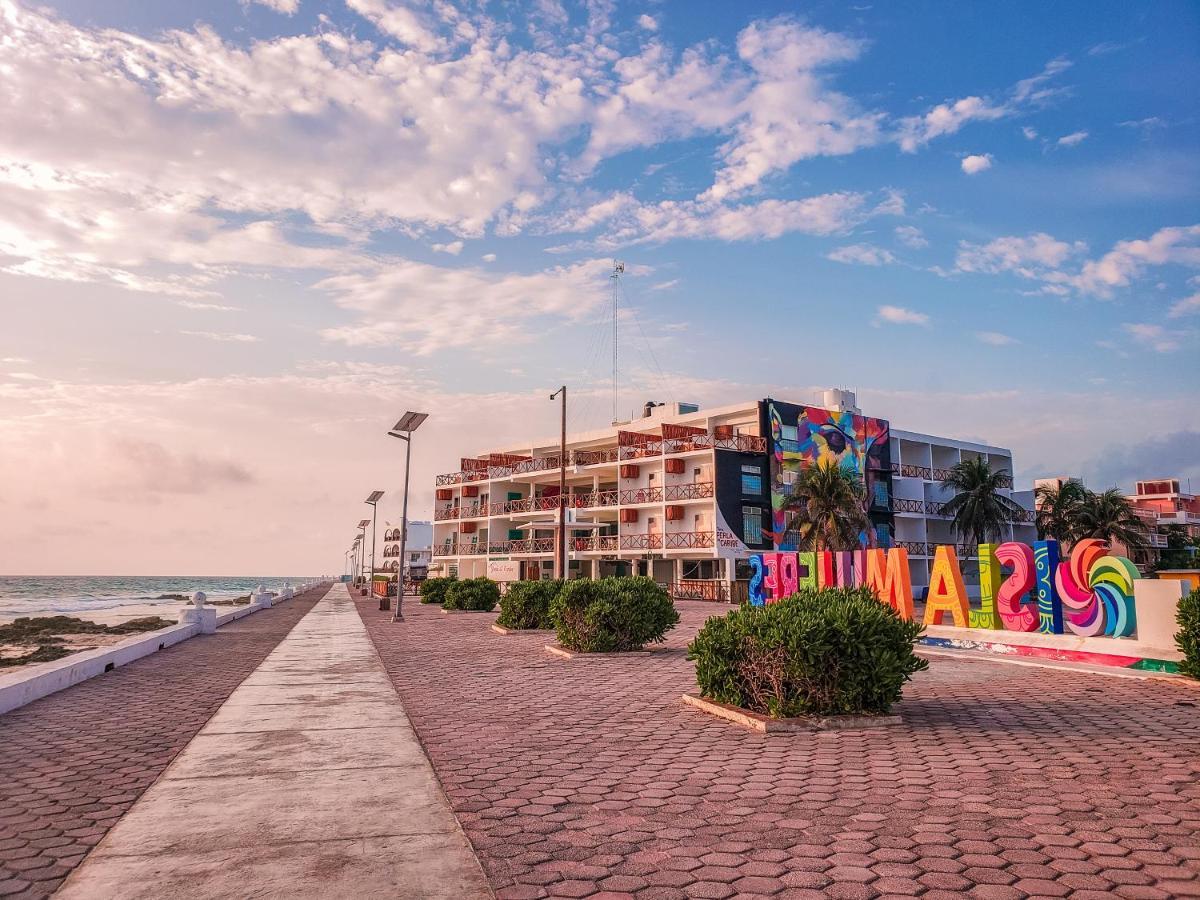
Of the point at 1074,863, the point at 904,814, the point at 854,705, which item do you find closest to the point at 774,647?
the point at 854,705

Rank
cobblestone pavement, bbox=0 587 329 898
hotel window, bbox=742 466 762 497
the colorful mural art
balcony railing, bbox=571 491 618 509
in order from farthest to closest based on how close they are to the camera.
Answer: balcony railing, bbox=571 491 618 509
the colorful mural art
hotel window, bbox=742 466 762 497
cobblestone pavement, bbox=0 587 329 898

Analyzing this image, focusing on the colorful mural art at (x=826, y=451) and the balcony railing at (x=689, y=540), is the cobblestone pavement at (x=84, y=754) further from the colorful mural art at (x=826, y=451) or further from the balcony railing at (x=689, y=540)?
the colorful mural art at (x=826, y=451)

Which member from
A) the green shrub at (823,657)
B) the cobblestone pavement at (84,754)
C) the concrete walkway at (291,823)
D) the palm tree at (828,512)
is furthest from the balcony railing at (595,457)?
the concrete walkway at (291,823)

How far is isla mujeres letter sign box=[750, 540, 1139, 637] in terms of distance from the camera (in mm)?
12875

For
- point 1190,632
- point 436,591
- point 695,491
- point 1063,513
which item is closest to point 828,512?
point 695,491

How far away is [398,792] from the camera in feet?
18.2

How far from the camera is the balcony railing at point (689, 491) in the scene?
46438 mm

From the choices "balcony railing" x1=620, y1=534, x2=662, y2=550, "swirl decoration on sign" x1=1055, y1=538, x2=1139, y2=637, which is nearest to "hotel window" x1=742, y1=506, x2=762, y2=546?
"balcony railing" x1=620, y1=534, x2=662, y2=550

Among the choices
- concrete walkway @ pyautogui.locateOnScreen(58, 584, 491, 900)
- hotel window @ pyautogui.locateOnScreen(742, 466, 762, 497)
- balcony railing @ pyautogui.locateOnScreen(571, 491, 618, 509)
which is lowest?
concrete walkway @ pyautogui.locateOnScreen(58, 584, 491, 900)

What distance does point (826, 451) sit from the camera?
5066 cm

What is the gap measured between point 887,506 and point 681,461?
48.4 feet

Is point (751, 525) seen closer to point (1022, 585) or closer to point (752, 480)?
point (752, 480)

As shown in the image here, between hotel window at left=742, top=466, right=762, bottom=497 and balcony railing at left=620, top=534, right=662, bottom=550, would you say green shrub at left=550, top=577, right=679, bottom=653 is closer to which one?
hotel window at left=742, top=466, right=762, bottom=497

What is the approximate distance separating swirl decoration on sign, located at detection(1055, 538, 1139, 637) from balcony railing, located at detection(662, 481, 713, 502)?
1277 inches
